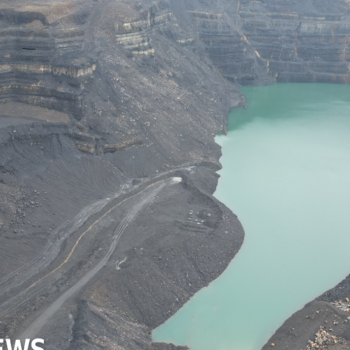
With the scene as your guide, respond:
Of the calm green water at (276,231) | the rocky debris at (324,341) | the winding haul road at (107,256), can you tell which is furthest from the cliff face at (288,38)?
the rocky debris at (324,341)

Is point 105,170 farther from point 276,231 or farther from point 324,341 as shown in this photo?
point 324,341

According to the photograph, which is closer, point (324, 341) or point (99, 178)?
point (324, 341)

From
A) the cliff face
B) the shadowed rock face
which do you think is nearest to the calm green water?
the shadowed rock face

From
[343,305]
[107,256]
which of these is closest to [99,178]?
[107,256]

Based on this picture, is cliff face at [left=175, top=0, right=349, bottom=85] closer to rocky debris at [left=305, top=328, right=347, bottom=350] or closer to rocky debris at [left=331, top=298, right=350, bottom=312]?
rocky debris at [left=331, top=298, right=350, bottom=312]

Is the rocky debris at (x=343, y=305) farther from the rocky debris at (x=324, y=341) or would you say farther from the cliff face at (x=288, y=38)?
the cliff face at (x=288, y=38)

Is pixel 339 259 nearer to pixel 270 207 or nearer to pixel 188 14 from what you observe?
pixel 270 207

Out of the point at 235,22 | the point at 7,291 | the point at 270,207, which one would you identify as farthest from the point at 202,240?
the point at 235,22
